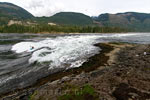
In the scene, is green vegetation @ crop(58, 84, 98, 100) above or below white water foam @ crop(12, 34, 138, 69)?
above

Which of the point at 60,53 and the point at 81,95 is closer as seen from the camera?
the point at 81,95

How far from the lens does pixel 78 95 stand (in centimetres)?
796

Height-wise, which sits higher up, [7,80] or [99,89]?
[99,89]

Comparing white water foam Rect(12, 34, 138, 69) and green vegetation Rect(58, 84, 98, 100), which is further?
white water foam Rect(12, 34, 138, 69)

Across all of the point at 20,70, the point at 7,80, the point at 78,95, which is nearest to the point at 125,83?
the point at 78,95

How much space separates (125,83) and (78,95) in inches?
160

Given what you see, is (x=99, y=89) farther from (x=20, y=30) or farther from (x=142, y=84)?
(x=20, y=30)

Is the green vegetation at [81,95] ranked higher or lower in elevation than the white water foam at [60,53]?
higher

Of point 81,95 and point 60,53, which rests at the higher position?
point 81,95

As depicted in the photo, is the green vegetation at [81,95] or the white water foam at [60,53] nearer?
the green vegetation at [81,95]

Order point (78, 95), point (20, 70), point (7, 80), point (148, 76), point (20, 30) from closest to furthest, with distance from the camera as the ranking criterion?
point (78, 95)
point (148, 76)
point (7, 80)
point (20, 70)
point (20, 30)

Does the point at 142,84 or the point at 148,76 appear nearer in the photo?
the point at 142,84

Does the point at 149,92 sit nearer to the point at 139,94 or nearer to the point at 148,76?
the point at 139,94

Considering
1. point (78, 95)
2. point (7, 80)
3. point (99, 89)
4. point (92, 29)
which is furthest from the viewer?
point (92, 29)
